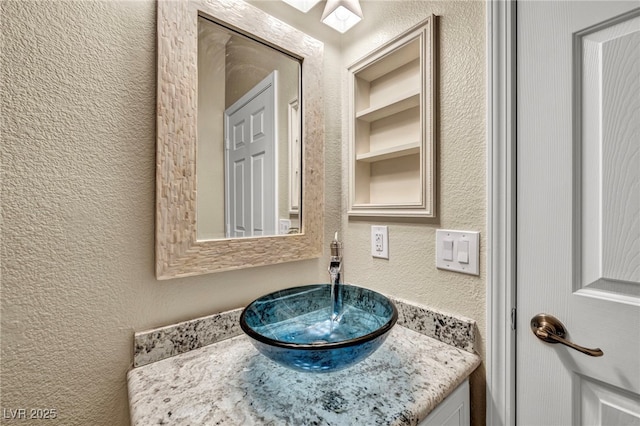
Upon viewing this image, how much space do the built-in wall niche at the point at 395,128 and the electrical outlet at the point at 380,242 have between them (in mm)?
61

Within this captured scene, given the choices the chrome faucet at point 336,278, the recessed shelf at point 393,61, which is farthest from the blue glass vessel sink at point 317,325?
the recessed shelf at point 393,61

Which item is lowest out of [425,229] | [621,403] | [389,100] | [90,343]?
[621,403]

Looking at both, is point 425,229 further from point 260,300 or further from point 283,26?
point 283,26

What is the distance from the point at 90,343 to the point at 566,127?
1.23m

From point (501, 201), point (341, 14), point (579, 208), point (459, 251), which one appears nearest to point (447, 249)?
point (459, 251)

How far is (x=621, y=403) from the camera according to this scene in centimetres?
59

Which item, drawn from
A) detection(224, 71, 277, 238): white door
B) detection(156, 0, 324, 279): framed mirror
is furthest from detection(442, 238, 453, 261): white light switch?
detection(224, 71, 277, 238): white door

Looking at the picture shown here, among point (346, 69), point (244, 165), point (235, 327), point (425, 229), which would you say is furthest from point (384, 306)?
point (346, 69)

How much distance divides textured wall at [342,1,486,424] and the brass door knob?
116 millimetres

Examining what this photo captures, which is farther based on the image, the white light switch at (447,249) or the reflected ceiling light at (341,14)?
the reflected ceiling light at (341,14)

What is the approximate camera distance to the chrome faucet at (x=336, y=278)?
84 centimetres

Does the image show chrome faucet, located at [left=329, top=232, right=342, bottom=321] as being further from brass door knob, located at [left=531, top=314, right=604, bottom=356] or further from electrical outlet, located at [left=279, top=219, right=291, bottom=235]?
brass door knob, located at [left=531, top=314, right=604, bottom=356]

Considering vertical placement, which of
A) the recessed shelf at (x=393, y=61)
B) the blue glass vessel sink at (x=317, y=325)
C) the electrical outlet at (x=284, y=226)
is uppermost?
the recessed shelf at (x=393, y=61)

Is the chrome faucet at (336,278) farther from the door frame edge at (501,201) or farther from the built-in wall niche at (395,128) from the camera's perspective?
the door frame edge at (501,201)
